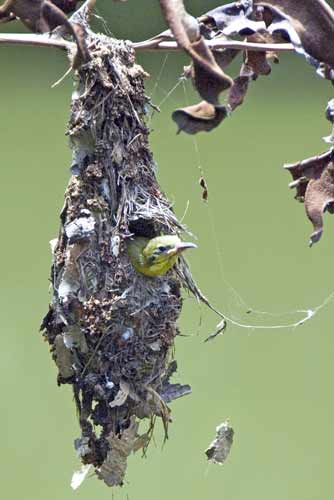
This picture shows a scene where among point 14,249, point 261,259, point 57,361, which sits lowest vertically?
point 57,361

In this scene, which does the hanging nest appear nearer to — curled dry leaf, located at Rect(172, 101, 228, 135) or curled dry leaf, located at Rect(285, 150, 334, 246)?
curled dry leaf, located at Rect(285, 150, 334, 246)

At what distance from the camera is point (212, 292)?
3.11 m

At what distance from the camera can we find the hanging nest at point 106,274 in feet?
5.42

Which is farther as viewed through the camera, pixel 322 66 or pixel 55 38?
pixel 55 38

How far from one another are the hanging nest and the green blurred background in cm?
129

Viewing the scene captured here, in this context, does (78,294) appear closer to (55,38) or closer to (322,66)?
(55,38)

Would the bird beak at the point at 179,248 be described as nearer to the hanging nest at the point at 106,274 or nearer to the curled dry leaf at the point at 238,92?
the hanging nest at the point at 106,274

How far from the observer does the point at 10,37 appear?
148cm

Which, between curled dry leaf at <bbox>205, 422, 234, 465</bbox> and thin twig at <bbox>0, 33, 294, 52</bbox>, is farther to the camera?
curled dry leaf at <bbox>205, 422, 234, 465</bbox>

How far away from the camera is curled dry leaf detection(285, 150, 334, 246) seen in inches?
60.4

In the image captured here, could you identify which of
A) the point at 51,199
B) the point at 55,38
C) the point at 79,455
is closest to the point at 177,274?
the point at 79,455

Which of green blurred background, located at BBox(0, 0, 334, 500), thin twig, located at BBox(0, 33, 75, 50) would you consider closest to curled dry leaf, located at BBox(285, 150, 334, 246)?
thin twig, located at BBox(0, 33, 75, 50)

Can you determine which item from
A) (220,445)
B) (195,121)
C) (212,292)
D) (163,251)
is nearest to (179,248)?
(163,251)

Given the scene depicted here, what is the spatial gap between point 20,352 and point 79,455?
1.44m
